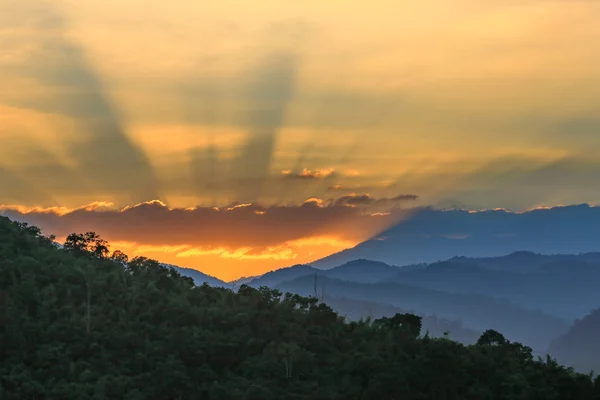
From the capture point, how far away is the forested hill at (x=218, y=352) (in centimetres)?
5438

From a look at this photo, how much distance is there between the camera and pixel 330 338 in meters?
62.9

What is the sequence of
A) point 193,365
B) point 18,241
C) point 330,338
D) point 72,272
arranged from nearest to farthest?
point 193,365, point 330,338, point 72,272, point 18,241

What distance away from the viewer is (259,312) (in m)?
65.8

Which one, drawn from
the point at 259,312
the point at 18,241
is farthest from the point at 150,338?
the point at 18,241

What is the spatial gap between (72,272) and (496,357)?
36.2 metres

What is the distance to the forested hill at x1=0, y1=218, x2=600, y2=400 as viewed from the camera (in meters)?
54.4

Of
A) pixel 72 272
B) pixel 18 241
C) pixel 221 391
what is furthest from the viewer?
pixel 18 241

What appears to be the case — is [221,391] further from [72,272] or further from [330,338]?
[72,272]

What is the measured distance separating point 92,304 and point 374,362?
24.0 metres

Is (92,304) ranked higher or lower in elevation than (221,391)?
higher

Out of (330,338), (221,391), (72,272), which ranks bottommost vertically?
(221,391)

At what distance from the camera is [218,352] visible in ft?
193

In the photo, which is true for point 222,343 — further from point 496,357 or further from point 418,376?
point 496,357

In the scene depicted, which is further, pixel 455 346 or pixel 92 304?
pixel 92 304
